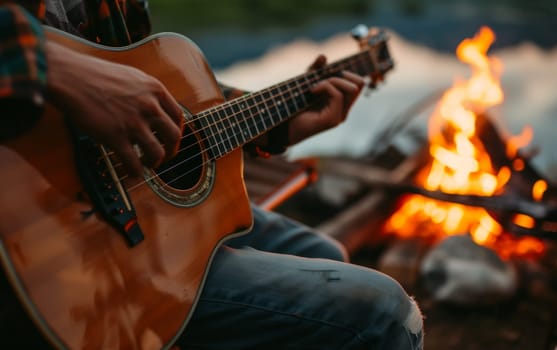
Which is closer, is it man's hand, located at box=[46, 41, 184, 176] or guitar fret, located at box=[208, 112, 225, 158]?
man's hand, located at box=[46, 41, 184, 176]

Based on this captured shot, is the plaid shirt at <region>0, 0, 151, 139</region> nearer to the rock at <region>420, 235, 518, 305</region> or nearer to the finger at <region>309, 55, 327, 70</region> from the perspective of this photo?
the finger at <region>309, 55, 327, 70</region>

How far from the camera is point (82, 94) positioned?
99 centimetres

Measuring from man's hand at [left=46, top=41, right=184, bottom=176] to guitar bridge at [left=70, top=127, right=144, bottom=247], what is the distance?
7 cm

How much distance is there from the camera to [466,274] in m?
2.85

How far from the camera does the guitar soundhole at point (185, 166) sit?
4.38ft

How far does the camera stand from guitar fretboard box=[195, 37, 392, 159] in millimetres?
1498

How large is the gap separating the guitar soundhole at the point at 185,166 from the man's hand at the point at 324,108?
613mm

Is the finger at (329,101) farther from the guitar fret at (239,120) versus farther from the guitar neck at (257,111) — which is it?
→ the guitar fret at (239,120)

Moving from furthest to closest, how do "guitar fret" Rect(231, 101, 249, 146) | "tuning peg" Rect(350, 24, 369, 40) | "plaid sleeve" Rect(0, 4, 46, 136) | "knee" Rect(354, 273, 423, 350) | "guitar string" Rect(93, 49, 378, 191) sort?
"tuning peg" Rect(350, 24, 369, 40) → "guitar fret" Rect(231, 101, 249, 146) → "guitar string" Rect(93, 49, 378, 191) → "knee" Rect(354, 273, 423, 350) → "plaid sleeve" Rect(0, 4, 46, 136)

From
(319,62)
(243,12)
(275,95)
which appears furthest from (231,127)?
(243,12)

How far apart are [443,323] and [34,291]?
7.97 ft

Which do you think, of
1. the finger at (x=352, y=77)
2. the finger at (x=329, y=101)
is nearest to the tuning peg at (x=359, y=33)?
the finger at (x=352, y=77)

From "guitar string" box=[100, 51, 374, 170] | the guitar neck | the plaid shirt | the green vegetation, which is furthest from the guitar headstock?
the green vegetation

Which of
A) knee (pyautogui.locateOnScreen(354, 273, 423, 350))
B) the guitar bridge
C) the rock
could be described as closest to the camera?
the guitar bridge
